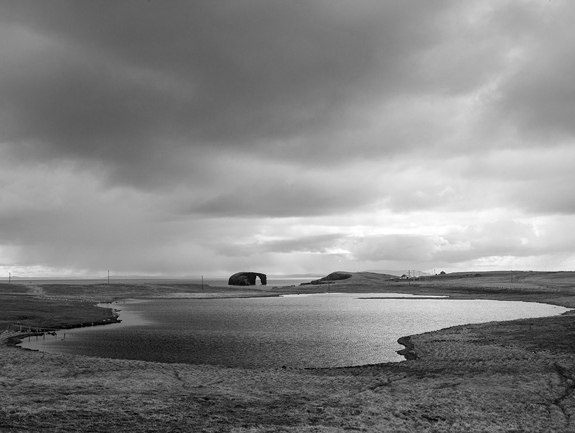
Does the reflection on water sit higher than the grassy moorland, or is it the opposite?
the grassy moorland

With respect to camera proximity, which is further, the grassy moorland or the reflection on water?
the reflection on water

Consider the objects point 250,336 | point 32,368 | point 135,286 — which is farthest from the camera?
point 135,286

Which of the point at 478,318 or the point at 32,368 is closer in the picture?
the point at 32,368

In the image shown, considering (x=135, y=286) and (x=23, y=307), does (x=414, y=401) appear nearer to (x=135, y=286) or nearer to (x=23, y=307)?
(x=23, y=307)

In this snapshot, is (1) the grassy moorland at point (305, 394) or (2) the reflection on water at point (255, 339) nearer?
(1) the grassy moorland at point (305, 394)

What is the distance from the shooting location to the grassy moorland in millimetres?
22781

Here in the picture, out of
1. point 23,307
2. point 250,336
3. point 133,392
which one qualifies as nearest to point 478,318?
point 250,336

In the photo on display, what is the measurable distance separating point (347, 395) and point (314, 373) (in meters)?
8.44

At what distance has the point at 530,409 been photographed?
25734 millimetres

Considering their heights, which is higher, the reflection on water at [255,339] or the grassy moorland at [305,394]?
the grassy moorland at [305,394]

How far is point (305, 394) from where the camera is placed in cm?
2911

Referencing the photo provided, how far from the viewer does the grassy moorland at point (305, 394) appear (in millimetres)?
22781

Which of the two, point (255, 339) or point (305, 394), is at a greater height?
point (305, 394)

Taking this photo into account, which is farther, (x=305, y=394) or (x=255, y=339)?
(x=255, y=339)
